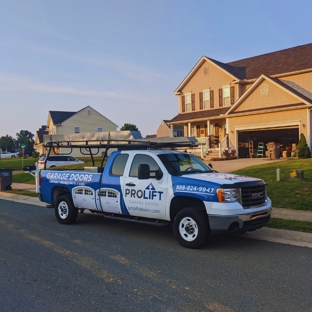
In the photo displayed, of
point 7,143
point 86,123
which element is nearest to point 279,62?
point 86,123

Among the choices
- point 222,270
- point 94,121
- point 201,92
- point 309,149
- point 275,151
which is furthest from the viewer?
point 94,121

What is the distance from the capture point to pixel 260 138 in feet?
94.3

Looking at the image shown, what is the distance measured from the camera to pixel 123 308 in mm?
4227

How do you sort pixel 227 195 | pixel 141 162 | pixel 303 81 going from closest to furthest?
1. pixel 227 195
2. pixel 141 162
3. pixel 303 81

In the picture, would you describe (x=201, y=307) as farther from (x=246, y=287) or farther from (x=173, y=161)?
(x=173, y=161)

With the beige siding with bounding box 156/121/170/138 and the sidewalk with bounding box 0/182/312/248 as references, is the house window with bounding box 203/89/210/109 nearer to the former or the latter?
the sidewalk with bounding box 0/182/312/248

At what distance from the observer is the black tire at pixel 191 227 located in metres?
6.58

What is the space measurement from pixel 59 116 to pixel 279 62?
127 feet

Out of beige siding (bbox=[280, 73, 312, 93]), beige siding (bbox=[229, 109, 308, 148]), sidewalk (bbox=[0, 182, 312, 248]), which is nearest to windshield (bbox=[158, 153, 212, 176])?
sidewalk (bbox=[0, 182, 312, 248])

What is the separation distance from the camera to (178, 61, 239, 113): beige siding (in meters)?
29.3

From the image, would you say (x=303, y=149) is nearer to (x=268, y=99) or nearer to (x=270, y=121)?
(x=270, y=121)

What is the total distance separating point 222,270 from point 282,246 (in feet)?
6.19

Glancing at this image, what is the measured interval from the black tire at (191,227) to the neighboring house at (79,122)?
1996 inches

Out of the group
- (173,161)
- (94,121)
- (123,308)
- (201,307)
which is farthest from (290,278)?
(94,121)
